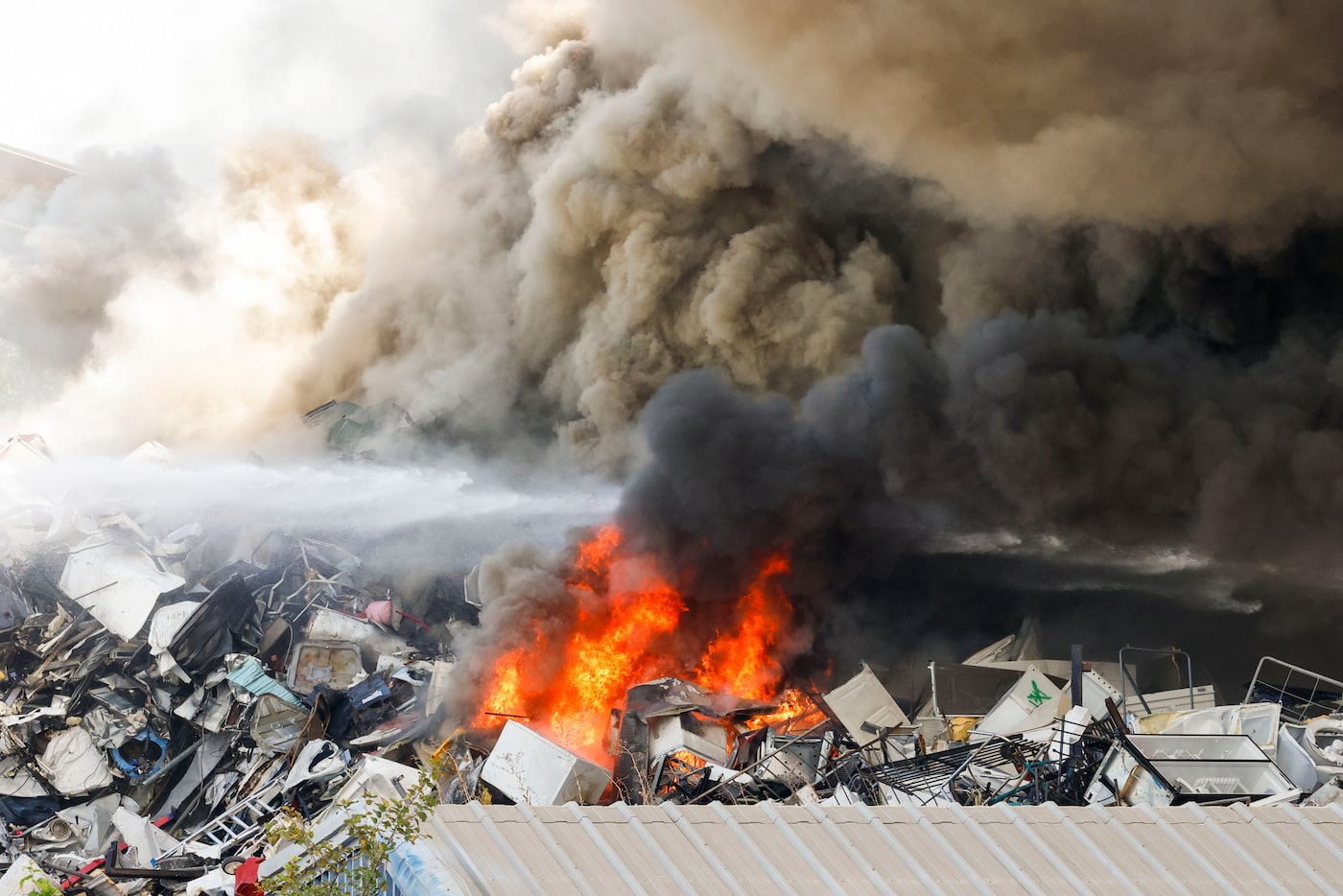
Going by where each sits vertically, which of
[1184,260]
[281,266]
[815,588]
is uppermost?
[1184,260]

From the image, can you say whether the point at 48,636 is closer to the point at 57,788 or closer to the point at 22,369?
the point at 57,788

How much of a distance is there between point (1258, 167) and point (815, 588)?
12528 mm

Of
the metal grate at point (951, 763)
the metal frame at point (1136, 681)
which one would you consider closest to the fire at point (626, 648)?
the metal grate at point (951, 763)

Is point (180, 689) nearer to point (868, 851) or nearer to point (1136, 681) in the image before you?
point (868, 851)

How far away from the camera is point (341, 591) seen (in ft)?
81.0

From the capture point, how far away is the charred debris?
1563cm

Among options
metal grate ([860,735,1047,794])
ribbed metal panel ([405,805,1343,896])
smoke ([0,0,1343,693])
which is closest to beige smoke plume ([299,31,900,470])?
smoke ([0,0,1343,693])

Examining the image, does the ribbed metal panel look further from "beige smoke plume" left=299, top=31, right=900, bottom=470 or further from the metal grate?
"beige smoke plume" left=299, top=31, right=900, bottom=470

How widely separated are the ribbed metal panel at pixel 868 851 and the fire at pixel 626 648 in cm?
1163

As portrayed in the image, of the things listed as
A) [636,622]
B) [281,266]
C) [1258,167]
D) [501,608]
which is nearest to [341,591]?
[501,608]

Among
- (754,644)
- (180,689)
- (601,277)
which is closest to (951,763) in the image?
(754,644)

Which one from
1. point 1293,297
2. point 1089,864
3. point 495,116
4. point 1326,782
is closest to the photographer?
point 1089,864

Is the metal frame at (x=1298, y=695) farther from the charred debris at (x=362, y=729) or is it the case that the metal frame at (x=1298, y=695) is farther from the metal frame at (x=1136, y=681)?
the metal frame at (x=1136, y=681)

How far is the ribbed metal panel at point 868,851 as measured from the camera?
8320 mm
